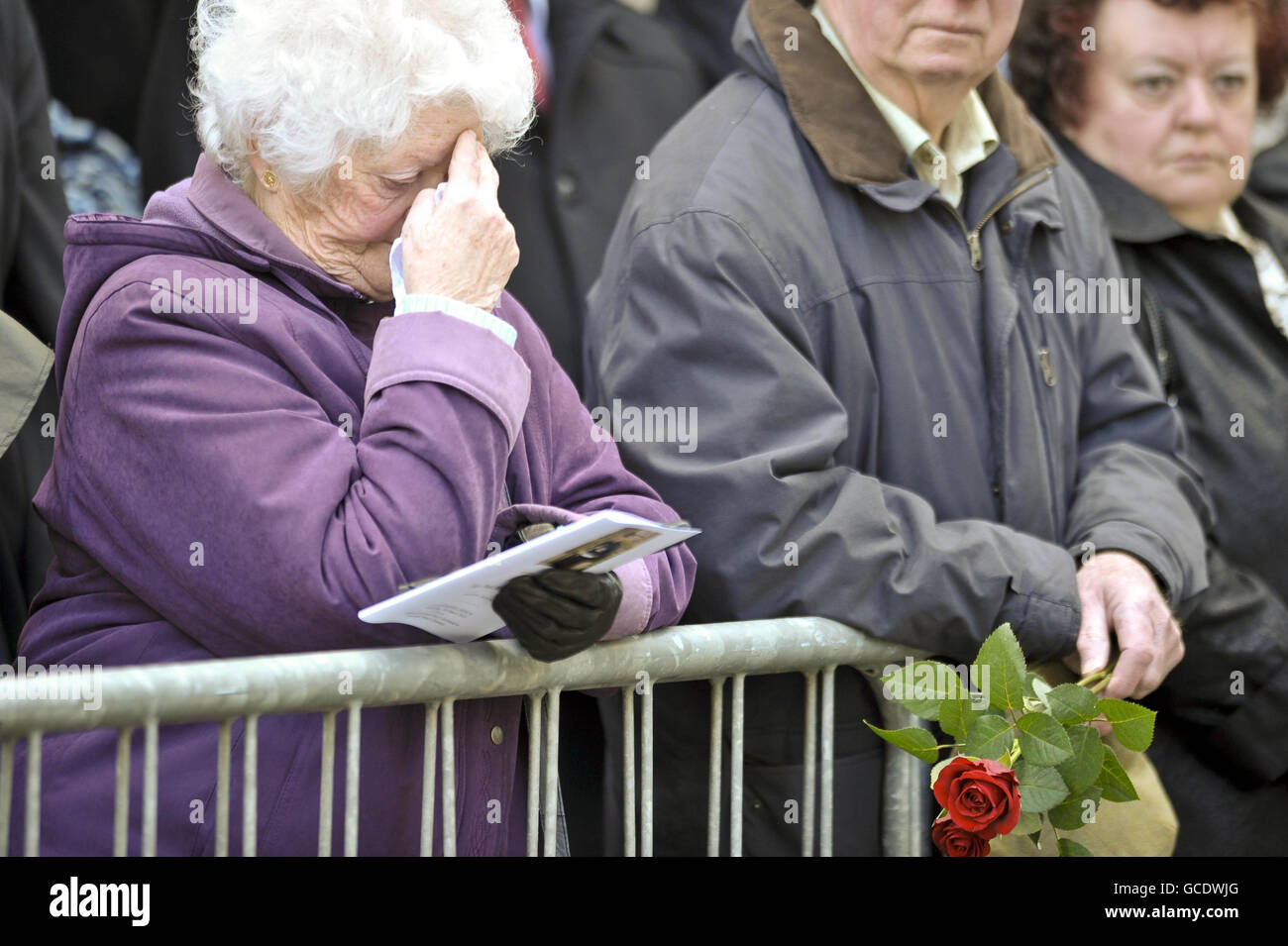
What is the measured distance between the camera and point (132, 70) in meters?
3.26

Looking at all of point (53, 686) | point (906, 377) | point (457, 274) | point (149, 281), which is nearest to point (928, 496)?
point (906, 377)

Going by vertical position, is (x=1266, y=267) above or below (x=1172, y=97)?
below

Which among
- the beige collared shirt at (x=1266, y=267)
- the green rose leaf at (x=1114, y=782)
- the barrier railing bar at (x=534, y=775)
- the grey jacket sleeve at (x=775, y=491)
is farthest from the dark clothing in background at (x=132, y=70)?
the beige collared shirt at (x=1266, y=267)

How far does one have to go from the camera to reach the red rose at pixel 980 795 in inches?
86.9

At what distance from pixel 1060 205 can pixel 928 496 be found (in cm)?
79

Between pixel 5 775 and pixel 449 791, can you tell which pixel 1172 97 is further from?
pixel 5 775

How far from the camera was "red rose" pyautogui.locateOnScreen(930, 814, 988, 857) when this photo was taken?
7.31ft

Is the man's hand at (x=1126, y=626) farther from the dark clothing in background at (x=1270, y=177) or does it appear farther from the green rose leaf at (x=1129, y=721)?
the dark clothing in background at (x=1270, y=177)

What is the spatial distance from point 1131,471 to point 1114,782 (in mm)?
902

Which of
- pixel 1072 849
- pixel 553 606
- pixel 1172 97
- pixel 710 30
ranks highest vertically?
pixel 710 30

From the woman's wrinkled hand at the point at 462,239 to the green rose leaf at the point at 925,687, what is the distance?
0.79m

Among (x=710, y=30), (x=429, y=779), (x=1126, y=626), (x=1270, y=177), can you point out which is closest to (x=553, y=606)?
(x=429, y=779)

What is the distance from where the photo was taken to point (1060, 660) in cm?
286

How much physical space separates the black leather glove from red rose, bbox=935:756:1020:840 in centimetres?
53
